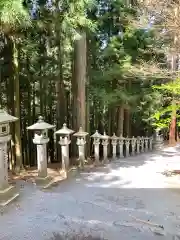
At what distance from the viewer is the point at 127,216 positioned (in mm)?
3451

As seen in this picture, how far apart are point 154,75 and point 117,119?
11.7 ft

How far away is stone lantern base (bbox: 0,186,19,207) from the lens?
3731 mm

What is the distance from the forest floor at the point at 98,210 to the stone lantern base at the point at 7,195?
93 mm

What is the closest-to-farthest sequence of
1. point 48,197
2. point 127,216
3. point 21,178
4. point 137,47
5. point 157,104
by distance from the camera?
point 127,216 → point 48,197 → point 21,178 → point 137,47 → point 157,104

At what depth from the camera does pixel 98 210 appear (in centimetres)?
364

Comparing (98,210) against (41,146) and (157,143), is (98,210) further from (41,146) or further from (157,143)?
(157,143)

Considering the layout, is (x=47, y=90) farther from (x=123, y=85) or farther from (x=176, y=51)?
(x=176, y=51)

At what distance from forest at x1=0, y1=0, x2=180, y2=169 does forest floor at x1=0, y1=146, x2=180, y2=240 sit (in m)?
2.08

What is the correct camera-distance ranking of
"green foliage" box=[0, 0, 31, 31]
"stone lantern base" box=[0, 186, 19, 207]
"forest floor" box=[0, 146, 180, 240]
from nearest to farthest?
"forest floor" box=[0, 146, 180, 240]
"stone lantern base" box=[0, 186, 19, 207]
"green foliage" box=[0, 0, 31, 31]

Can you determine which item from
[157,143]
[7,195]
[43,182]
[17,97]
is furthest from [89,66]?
[7,195]

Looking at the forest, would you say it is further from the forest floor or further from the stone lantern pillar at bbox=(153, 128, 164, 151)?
the forest floor

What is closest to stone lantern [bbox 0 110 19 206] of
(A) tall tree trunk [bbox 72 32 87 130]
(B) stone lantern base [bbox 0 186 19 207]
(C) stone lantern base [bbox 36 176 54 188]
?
(B) stone lantern base [bbox 0 186 19 207]

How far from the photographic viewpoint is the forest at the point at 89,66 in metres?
6.41

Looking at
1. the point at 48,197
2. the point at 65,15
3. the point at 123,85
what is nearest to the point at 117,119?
the point at 123,85
